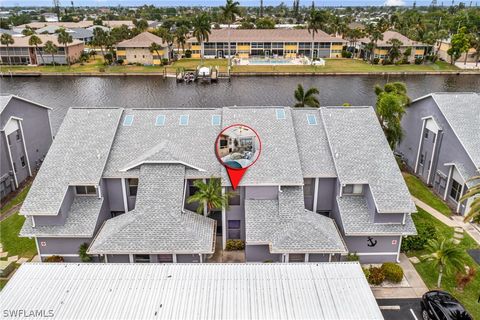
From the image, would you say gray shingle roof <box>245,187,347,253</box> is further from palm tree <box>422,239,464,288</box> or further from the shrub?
palm tree <box>422,239,464,288</box>

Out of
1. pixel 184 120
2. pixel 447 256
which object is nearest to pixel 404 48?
pixel 184 120

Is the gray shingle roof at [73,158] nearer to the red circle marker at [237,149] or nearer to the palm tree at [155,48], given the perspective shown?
the red circle marker at [237,149]

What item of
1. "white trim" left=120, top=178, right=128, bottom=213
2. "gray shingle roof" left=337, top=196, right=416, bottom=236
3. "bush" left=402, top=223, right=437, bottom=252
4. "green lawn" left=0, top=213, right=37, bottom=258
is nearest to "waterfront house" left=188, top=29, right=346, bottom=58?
"green lawn" left=0, top=213, right=37, bottom=258

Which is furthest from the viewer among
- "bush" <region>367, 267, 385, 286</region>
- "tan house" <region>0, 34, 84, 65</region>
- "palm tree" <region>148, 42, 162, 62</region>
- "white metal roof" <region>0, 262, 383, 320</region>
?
"tan house" <region>0, 34, 84, 65</region>

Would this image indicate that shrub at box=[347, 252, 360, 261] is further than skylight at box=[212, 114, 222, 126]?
No

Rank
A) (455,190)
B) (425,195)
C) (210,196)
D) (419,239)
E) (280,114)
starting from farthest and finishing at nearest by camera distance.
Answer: (425,195), (455,190), (280,114), (419,239), (210,196)

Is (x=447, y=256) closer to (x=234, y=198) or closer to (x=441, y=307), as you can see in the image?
(x=441, y=307)
